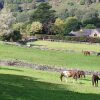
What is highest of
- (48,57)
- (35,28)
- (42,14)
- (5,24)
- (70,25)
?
(5,24)

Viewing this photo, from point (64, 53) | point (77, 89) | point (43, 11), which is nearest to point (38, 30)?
point (43, 11)

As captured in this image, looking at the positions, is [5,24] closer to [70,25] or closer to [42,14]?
[42,14]

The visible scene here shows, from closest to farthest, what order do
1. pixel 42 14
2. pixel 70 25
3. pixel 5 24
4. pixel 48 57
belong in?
pixel 48 57, pixel 5 24, pixel 42 14, pixel 70 25

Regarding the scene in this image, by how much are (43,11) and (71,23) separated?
765 inches

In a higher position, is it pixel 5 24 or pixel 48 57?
pixel 5 24

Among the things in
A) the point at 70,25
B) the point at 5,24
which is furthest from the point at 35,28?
the point at 70,25

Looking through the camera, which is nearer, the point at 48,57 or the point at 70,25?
the point at 48,57

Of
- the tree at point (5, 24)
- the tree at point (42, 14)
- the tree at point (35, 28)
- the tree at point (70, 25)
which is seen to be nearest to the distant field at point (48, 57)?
the tree at point (5, 24)

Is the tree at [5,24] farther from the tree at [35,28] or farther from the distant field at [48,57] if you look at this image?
the tree at [35,28]

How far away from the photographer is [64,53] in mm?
82688

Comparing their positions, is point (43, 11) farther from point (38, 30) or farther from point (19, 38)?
point (19, 38)

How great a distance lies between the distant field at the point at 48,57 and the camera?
66.2 metres

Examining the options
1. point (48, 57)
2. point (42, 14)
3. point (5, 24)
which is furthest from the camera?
point (42, 14)

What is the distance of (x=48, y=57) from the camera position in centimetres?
7356
